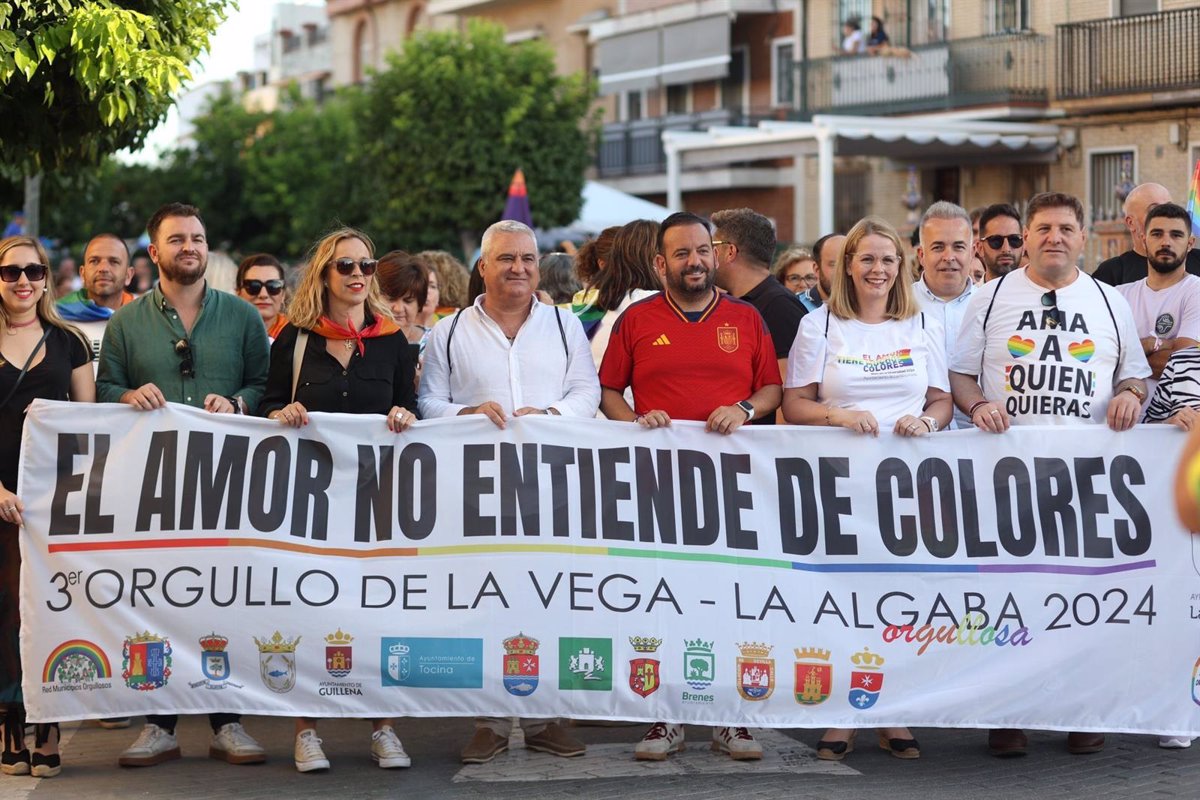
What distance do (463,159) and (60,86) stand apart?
23.6m

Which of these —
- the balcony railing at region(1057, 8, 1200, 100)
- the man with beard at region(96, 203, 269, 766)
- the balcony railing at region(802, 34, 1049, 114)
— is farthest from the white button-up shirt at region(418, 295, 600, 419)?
the balcony railing at region(802, 34, 1049, 114)

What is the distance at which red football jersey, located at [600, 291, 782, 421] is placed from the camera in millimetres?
6988

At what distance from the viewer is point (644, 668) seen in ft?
22.1

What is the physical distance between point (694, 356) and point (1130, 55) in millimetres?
21070

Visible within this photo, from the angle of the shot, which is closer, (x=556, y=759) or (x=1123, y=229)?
(x=556, y=759)

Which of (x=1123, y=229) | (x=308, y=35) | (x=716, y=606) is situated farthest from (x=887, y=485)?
(x=308, y=35)

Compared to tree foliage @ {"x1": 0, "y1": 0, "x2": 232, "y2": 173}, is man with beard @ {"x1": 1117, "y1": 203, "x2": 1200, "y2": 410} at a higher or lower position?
lower

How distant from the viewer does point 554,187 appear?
108 ft

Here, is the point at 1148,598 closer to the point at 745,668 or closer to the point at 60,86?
the point at 745,668

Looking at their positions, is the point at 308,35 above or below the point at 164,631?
above

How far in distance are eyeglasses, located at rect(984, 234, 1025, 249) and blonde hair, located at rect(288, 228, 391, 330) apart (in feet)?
10.1

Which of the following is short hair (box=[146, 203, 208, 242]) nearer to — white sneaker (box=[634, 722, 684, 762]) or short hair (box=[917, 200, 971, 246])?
white sneaker (box=[634, 722, 684, 762])

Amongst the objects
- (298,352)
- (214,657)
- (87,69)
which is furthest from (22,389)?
(87,69)

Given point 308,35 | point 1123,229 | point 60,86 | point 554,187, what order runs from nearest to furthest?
point 60,86 → point 1123,229 → point 554,187 → point 308,35
